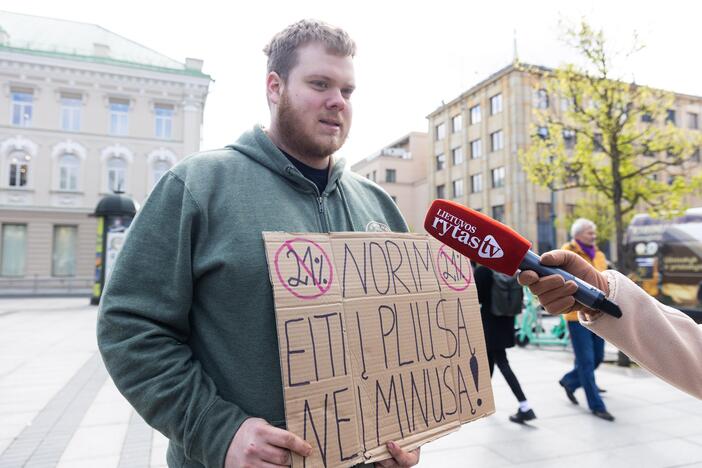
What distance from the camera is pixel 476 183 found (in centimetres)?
3769

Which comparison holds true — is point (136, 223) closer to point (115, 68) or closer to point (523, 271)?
point (523, 271)

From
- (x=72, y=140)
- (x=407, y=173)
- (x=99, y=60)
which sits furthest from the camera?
(x=407, y=173)

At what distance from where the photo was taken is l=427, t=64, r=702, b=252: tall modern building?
32.4m

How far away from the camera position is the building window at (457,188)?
39.7m

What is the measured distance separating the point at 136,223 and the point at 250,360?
Answer: 0.56 m

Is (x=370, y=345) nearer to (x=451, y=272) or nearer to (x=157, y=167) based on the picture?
(x=451, y=272)

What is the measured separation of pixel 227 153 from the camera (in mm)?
1662

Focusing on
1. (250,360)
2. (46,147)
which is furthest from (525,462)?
(46,147)

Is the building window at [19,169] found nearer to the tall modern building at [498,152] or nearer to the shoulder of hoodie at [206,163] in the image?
the shoulder of hoodie at [206,163]

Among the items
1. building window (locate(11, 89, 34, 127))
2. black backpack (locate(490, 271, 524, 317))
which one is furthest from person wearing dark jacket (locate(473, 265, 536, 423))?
building window (locate(11, 89, 34, 127))

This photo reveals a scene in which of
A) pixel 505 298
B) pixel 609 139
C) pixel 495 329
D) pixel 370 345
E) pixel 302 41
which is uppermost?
pixel 609 139

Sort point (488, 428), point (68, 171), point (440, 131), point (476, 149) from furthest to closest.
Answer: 1. point (440, 131)
2. point (476, 149)
3. point (68, 171)
4. point (488, 428)

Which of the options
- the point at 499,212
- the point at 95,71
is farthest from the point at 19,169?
the point at 499,212

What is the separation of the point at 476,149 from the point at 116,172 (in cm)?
2676
